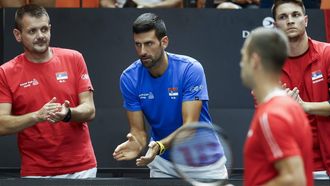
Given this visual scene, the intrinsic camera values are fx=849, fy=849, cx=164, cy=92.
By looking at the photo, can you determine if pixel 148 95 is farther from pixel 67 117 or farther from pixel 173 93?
pixel 67 117

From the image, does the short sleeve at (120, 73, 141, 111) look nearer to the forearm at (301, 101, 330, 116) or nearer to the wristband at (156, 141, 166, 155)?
the wristband at (156, 141, 166, 155)

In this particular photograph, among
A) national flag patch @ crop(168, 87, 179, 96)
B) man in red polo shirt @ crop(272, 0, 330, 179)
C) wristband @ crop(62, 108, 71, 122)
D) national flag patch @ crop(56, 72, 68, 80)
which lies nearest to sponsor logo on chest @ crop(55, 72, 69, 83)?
national flag patch @ crop(56, 72, 68, 80)

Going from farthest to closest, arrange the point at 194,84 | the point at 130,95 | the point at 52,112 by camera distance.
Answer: the point at 130,95 → the point at 194,84 → the point at 52,112

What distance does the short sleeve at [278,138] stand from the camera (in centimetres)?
404

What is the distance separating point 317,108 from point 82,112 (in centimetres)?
177

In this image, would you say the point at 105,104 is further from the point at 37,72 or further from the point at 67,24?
the point at 37,72

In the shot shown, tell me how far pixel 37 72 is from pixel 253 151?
292 cm

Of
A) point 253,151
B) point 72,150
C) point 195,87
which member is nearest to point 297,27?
point 195,87

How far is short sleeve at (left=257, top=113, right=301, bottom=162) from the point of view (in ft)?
13.3

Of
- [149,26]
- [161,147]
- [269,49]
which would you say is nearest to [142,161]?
[161,147]

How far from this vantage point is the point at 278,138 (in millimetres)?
4051

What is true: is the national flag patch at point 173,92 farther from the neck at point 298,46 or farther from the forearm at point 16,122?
the forearm at point 16,122

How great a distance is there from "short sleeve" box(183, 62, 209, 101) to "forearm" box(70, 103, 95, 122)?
2.48 ft

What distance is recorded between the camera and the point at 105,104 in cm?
823
